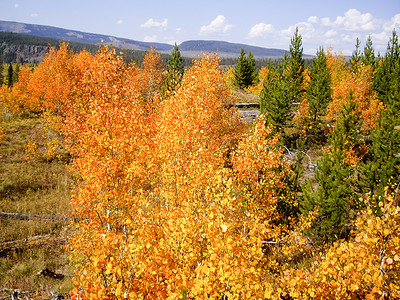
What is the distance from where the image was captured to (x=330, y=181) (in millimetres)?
15570

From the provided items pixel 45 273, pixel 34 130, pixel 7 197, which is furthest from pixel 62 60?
Result: pixel 45 273

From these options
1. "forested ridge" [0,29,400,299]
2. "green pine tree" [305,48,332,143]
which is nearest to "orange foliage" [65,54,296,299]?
"forested ridge" [0,29,400,299]

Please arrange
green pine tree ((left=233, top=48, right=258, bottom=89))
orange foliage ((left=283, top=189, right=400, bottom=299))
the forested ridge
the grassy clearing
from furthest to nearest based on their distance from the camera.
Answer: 1. green pine tree ((left=233, top=48, right=258, bottom=89))
2. the grassy clearing
3. the forested ridge
4. orange foliage ((left=283, top=189, right=400, bottom=299))

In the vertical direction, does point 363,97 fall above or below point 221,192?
above

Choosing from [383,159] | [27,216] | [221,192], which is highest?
[383,159]

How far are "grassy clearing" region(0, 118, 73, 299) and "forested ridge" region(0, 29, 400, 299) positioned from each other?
49.5 inches

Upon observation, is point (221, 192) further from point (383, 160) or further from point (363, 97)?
point (363, 97)

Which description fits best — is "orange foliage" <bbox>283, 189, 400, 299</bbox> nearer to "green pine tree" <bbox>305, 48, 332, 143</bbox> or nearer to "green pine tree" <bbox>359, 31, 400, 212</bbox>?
"green pine tree" <bbox>359, 31, 400, 212</bbox>

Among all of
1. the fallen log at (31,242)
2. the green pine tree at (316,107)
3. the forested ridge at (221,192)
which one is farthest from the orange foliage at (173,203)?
the green pine tree at (316,107)

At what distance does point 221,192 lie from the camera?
322 inches

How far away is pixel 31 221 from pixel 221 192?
20345 mm

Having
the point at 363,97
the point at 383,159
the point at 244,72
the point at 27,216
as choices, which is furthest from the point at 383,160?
the point at 244,72

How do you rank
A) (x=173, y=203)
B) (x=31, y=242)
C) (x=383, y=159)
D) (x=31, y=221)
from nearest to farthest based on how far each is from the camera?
(x=173, y=203) → (x=383, y=159) → (x=31, y=242) → (x=31, y=221)

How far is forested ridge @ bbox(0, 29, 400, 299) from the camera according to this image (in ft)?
22.9
